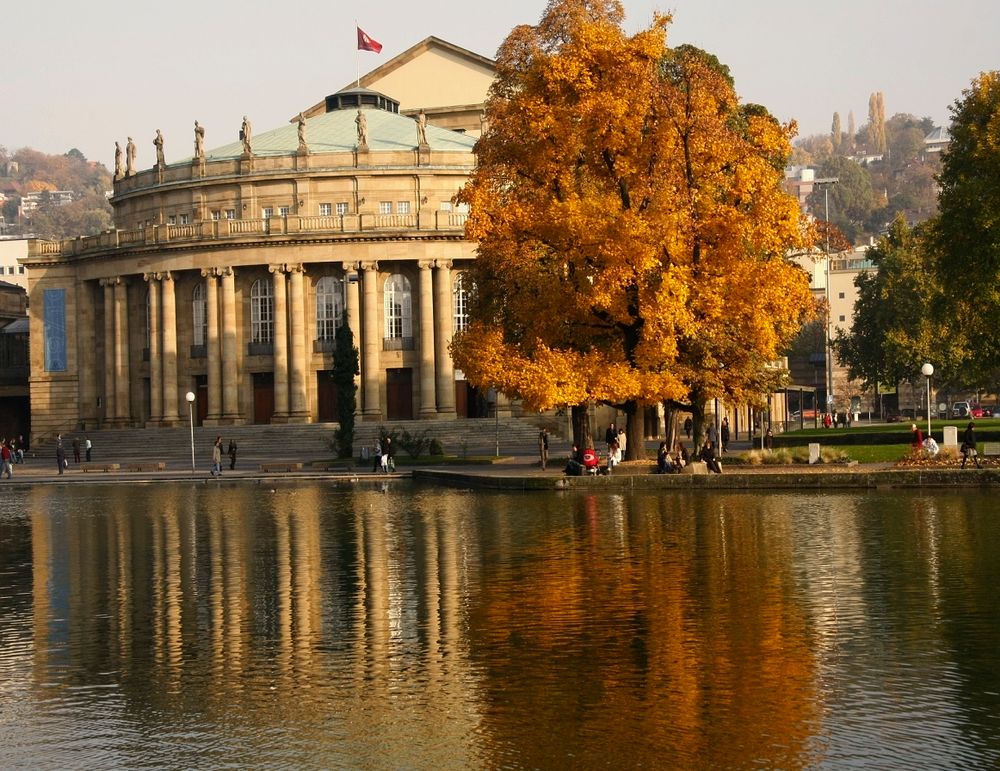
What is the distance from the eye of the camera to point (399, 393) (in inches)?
4094

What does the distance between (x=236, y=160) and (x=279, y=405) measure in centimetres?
1766

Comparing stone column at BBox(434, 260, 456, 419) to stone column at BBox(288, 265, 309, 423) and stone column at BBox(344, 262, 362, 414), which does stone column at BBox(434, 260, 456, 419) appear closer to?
stone column at BBox(344, 262, 362, 414)

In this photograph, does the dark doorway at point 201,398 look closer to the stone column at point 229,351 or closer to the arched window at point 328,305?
the stone column at point 229,351

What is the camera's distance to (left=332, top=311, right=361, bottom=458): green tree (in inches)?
3019

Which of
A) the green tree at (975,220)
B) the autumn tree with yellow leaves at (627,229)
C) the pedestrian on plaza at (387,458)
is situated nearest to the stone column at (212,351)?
the pedestrian on plaza at (387,458)

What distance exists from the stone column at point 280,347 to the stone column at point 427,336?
867 cm

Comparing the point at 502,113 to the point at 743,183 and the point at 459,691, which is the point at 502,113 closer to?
the point at 743,183

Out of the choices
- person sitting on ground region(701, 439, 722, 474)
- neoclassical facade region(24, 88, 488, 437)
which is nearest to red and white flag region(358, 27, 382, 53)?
neoclassical facade region(24, 88, 488, 437)

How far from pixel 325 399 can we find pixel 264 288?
27.2 ft

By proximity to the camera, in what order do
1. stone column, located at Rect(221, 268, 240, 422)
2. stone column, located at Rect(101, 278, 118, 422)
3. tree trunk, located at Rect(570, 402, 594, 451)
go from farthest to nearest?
stone column, located at Rect(101, 278, 118, 422), stone column, located at Rect(221, 268, 240, 422), tree trunk, located at Rect(570, 402, 594, 451)

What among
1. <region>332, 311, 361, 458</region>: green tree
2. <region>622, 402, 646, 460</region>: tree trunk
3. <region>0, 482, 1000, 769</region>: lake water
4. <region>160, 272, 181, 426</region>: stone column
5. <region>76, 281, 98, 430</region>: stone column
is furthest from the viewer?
<region>76, 281, 98, 430</region>: stone column

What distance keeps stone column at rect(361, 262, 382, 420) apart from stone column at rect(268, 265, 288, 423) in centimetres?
509

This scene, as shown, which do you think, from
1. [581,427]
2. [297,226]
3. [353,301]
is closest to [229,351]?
[353,301]

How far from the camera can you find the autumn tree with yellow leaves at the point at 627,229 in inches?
2040
